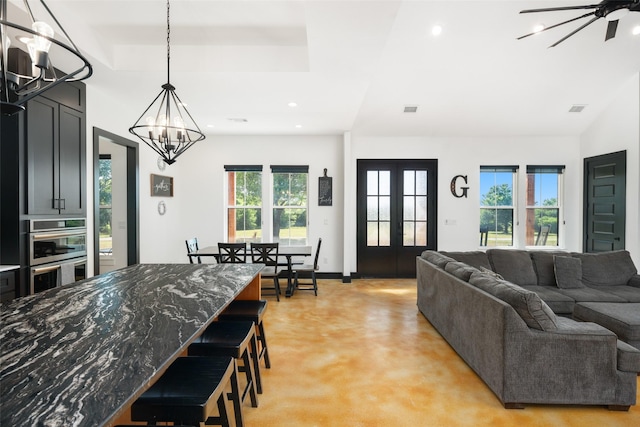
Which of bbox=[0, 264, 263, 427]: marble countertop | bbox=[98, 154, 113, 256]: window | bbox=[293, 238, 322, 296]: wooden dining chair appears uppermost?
bbox=[98, 154, 113, 256]: window

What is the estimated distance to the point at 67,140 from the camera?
3.45 meters

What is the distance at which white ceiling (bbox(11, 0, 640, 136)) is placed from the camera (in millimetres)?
2945

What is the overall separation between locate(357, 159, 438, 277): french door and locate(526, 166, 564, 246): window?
6.18 ft

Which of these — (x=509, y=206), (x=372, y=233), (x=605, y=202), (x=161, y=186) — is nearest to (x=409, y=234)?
(x=372, y=233)

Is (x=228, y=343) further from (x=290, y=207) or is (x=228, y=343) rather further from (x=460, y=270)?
(x=290, y=207)

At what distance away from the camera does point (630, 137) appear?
16.5 ft

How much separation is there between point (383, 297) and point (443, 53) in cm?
348

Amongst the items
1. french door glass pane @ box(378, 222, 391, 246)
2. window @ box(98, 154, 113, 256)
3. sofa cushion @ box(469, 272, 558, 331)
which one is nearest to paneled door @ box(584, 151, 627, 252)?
french door glass pane @ box(378, 222, 391, 246)

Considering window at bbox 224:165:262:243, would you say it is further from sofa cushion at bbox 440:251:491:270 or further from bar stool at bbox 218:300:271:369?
bar stool at bbox 218:300:271:369

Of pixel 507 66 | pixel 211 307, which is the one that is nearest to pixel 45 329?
pixel 211 307

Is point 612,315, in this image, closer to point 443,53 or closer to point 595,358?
point 595,358

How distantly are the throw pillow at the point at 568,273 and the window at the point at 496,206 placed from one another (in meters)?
2.54

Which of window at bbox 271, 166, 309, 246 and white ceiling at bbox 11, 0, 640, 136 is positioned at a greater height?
white ceiling at bbox 11, 0, 640, 136

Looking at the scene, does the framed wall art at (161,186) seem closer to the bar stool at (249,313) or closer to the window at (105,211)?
the window at (105,211)
